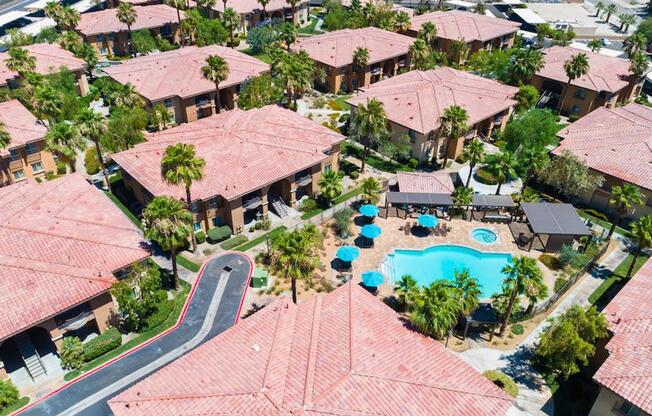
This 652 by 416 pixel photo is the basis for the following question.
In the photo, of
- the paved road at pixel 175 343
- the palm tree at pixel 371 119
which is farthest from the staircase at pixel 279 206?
the palm tree at pixel 371 119

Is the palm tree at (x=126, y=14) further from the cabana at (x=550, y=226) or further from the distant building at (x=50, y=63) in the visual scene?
the cabana at (x=550, y=226)

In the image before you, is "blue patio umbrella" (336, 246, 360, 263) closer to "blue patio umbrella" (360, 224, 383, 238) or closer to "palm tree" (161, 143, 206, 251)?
"blue patio umbrella" (360, 224, 383, 238)

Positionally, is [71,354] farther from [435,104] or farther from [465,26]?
[465,26]

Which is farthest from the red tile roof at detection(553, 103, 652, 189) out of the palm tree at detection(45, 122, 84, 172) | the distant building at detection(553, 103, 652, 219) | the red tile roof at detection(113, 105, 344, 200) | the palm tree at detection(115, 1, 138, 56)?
the palm tree at detection(115, 1, 138, 56)

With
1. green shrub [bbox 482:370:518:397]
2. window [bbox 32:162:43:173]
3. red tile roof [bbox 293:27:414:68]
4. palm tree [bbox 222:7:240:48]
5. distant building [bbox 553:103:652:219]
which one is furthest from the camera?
palm tree [bbox 222:7:240:48]

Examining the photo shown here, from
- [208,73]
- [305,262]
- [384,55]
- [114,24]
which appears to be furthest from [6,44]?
[305,262]

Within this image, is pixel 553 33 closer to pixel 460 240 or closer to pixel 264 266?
pixel 460 240
